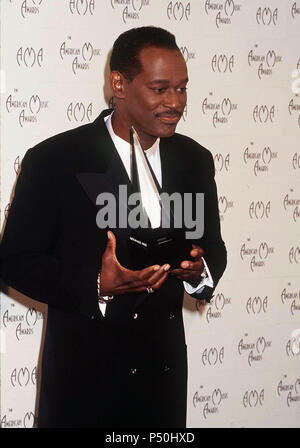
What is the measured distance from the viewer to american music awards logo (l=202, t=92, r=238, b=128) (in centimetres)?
271

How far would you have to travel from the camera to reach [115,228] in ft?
6.23

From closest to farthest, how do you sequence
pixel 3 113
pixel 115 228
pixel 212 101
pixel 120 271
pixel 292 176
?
pixel 120 271
pixel 115 228
pixel 3 113
pixel 212 101
pixel 292 176

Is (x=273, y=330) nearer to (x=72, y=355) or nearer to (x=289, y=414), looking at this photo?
(x=289, y=414)

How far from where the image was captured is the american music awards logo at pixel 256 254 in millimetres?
2842

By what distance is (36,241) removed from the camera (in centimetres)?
190

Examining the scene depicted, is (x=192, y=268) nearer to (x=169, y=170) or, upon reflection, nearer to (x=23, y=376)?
(x=169, y=170)

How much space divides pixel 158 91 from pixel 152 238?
40 cm

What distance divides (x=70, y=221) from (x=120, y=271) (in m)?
0.25

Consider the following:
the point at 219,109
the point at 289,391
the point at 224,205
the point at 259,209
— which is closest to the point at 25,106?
the point at 219,109

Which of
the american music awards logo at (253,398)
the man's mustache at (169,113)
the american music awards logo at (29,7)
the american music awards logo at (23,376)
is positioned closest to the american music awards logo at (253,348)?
the american music awards logo at (253,398)

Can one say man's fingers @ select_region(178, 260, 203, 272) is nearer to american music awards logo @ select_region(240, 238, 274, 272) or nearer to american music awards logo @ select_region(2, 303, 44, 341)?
american music awards logo @ select_region(2, 303, 44, 341)

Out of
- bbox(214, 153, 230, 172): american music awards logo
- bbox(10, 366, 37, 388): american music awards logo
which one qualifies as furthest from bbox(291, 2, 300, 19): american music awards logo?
bbox(10, 366, 37, 388): american music awards logo

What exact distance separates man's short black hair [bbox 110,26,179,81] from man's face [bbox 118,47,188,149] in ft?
0.05

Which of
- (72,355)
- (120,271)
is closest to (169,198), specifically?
(120,271)
